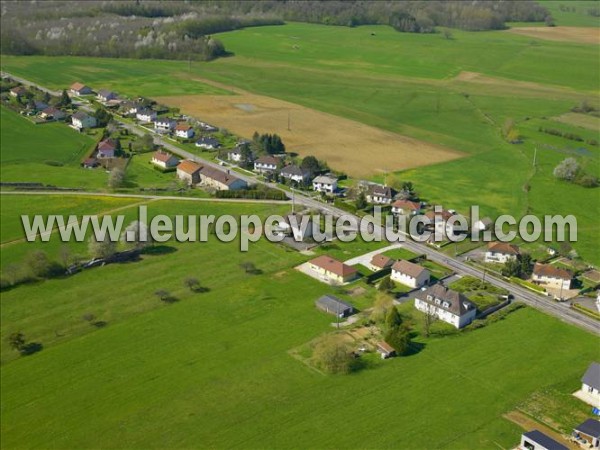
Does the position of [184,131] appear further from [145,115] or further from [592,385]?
[592,385]

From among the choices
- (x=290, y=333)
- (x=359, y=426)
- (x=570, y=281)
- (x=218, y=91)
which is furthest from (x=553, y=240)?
(x=218, y=91)

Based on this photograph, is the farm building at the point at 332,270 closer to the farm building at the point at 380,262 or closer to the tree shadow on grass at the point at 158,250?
the farm building at the point at 380,262

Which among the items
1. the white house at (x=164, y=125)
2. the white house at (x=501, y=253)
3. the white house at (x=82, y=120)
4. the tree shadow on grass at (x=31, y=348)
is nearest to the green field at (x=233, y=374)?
the tree shadow on grass at (x=31, y=348)

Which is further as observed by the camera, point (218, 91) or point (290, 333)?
point (218, 91)

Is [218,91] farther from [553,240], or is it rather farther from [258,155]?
[553,240]

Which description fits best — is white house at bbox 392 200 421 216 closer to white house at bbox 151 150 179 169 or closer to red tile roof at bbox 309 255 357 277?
red tile roof at bbox 309 255 357 277

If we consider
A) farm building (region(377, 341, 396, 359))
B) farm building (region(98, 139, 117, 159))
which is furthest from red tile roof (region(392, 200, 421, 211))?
farm building (region(98, 139, 117, 159))

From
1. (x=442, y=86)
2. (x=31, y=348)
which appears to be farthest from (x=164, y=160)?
(x=442, y=86)
